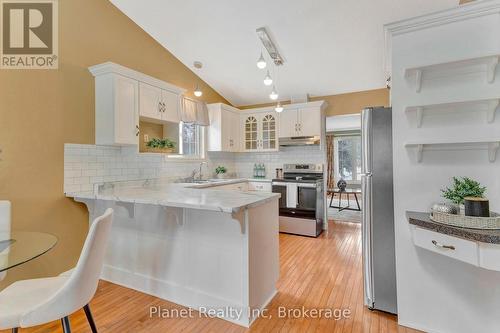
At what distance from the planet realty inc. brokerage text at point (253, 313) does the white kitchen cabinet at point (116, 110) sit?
72.1 inches

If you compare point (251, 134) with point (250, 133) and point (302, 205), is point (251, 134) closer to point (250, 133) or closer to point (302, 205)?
point (250, 133)

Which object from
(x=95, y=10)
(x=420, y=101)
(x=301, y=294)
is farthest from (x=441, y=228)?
(x=95, y=10)

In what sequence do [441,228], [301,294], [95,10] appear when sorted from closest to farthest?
[441,228]
[301,294]
[95,10]

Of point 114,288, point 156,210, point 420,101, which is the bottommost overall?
point 114,288

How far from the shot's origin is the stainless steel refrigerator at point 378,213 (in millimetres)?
2004

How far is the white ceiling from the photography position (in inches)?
111

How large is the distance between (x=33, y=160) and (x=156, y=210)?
4.24ft

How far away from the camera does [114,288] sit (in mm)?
2482

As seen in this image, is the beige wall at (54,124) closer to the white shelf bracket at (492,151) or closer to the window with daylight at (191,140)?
the window with daylight at (191,140)

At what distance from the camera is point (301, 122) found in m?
4.57

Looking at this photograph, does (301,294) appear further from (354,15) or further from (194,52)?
(194,52)

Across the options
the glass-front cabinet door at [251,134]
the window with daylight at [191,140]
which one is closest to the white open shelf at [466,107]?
the window with daylight at [191,140]

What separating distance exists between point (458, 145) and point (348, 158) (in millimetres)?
7823

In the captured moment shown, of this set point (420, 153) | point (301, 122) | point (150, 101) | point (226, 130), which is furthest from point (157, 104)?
point (420, 153)
